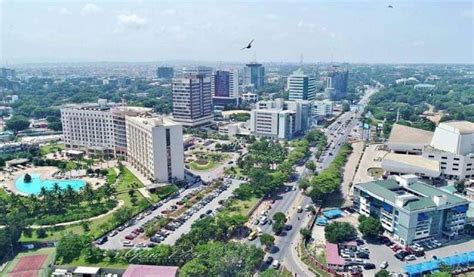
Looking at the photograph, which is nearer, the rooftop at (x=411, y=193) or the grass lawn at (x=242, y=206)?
the rooftop at (x=411, y=193)

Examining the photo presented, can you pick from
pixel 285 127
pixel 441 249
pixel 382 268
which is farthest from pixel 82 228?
pixel 285 127

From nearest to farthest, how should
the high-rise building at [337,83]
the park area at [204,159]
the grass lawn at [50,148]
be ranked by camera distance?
the park area at [204,159], the grass lawn at [50,148], the high-rise building at [337,83]

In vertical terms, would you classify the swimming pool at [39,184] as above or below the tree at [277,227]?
below

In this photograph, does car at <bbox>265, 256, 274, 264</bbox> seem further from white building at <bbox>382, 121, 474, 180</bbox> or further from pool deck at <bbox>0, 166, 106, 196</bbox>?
white building at <bbox>382, 121, 474, 180</bbox>

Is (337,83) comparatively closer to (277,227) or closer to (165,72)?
(277,227)

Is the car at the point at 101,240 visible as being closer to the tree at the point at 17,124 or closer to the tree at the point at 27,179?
the tree at the point at 27,179

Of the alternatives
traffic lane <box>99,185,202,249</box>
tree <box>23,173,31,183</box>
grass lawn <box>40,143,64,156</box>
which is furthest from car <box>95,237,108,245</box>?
grass lawn <box>40,143,64,156</box>

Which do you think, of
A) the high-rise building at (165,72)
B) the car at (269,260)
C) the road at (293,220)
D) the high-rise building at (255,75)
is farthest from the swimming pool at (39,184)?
the high-rise building at (165,72)

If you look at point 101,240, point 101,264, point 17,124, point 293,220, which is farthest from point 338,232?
point 17,124
